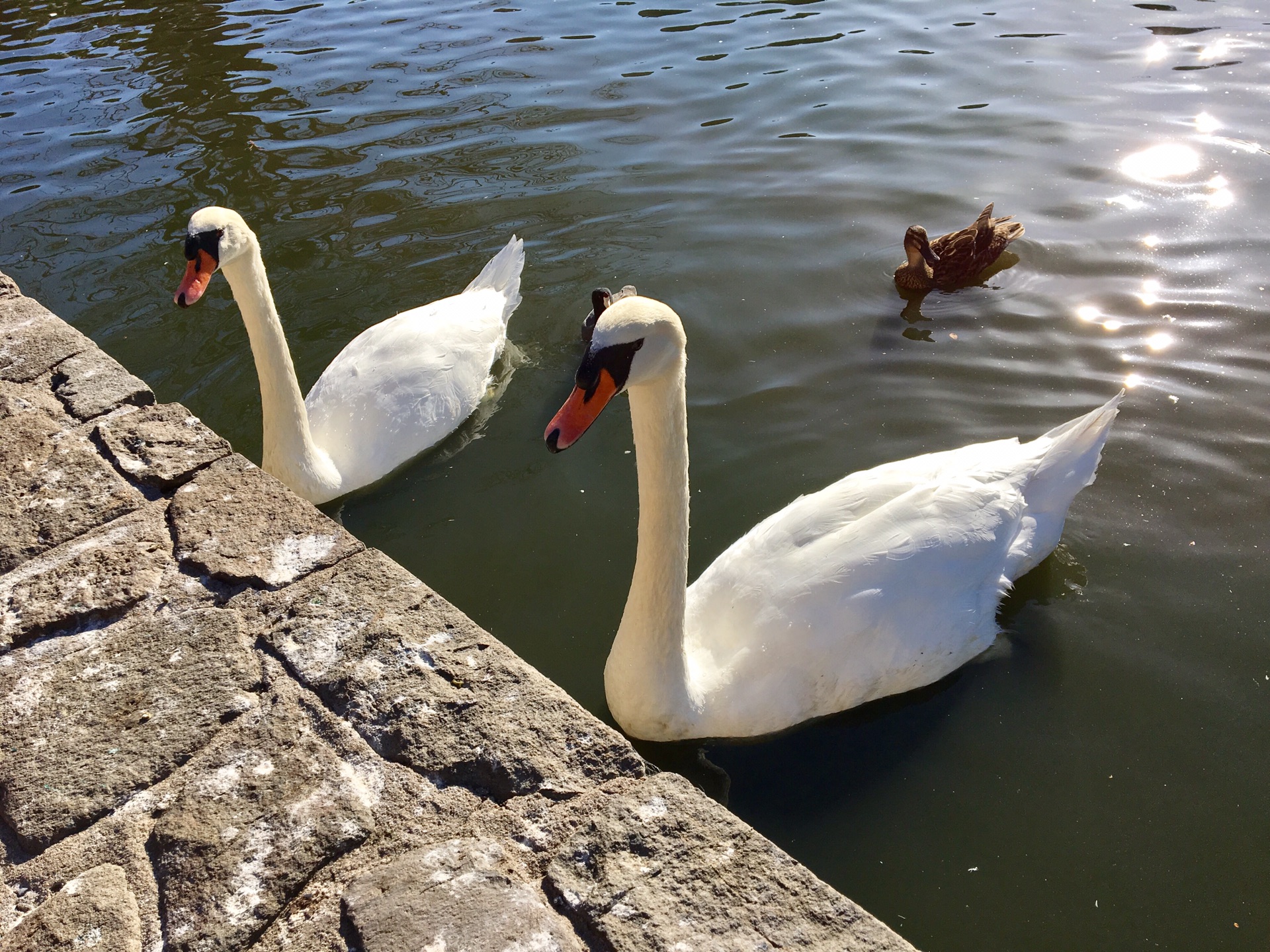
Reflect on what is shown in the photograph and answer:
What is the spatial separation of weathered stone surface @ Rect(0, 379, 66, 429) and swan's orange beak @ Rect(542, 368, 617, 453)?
213 centimetres

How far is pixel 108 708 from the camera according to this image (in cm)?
263

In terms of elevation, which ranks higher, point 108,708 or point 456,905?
point 108,708

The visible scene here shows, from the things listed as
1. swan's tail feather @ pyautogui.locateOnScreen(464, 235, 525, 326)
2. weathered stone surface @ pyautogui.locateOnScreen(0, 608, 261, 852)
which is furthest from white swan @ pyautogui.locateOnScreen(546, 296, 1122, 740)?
swan's tail feather @ pyautogui.locateOnScreen(464, 235, 525, 326)

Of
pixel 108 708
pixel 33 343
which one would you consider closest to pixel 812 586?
pixel 108 708

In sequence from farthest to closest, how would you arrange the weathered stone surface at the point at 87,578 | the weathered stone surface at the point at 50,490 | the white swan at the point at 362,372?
the white swan at the point at 362,372 < the weathered stone surface at the point at 50,490 < the weathered stone surface at the point at 87,578

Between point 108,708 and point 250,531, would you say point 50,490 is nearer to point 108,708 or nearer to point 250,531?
point 250,531

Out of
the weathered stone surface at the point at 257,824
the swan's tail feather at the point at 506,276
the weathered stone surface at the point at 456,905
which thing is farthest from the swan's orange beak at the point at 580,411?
the swan's tail feather at the point at 506,276

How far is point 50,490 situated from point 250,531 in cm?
83

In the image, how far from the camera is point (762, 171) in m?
8.88

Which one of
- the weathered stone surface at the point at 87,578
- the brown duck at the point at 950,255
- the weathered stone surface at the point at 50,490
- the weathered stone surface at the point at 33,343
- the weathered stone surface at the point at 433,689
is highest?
the weathered stone surface at the point at 33,343

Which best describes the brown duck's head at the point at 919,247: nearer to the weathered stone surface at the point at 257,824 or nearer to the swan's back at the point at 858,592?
the swan's back at the point at 858,592

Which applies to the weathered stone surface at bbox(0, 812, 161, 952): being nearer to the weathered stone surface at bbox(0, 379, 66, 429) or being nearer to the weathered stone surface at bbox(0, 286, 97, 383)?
the weathered stone surface at bbox(0, 379, 66, 429)

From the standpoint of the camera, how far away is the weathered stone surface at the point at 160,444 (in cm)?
345

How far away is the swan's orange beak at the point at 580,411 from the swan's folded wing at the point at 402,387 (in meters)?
2.78
